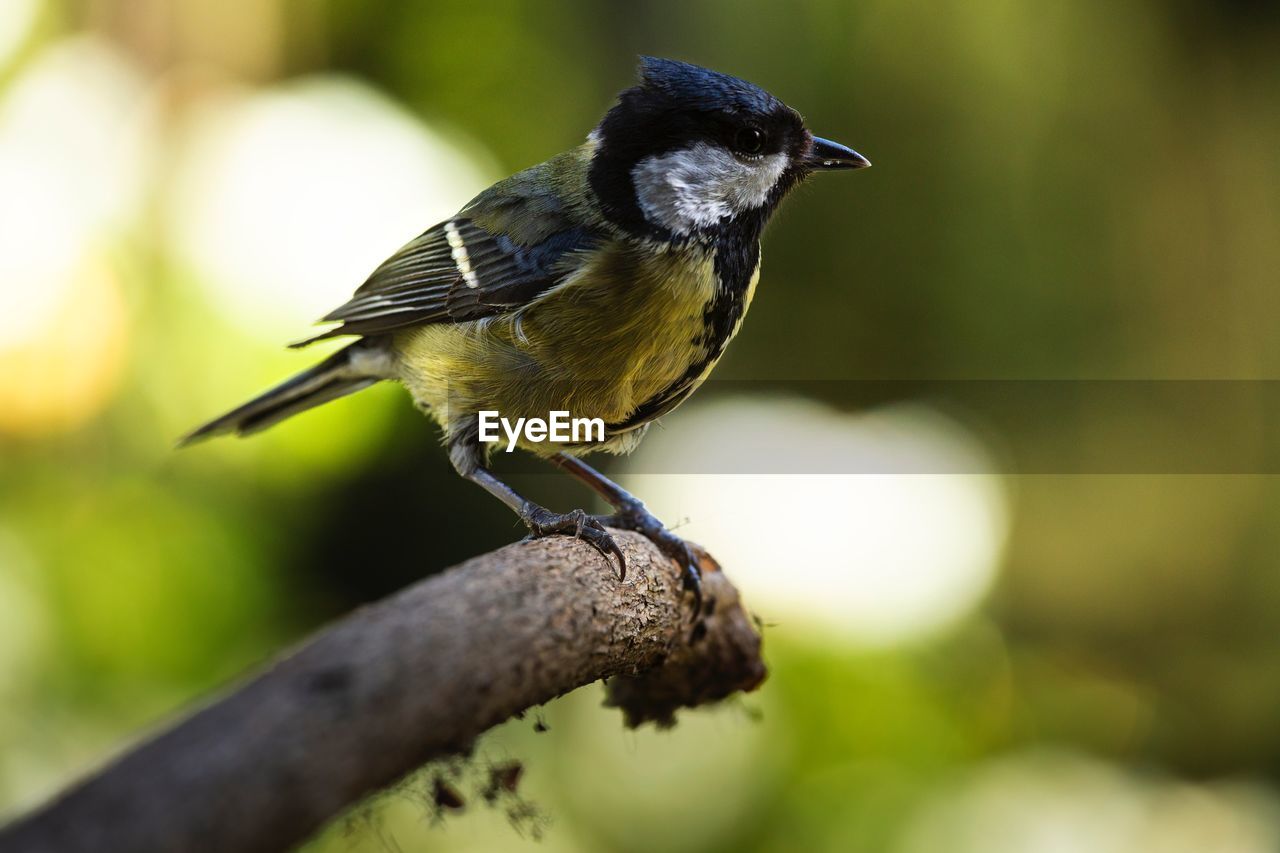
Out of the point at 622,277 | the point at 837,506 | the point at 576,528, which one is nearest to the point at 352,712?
the point at 576,528

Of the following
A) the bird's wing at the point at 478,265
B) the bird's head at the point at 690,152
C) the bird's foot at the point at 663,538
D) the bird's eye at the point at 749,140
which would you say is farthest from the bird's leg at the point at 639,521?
the bird's eye at the point at 749,140

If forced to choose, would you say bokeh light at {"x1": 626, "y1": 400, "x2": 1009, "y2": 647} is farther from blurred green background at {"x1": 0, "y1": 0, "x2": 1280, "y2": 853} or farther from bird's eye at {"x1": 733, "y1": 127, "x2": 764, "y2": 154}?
bird's eye at {"x1": 733, "y1": 127, "x2": 764, "y2": 154}

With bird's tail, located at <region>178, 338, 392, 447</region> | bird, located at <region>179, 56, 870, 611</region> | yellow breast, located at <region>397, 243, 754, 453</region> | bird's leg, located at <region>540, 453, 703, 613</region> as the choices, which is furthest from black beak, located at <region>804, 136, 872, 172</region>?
bird's tail, located at <region>178, 338, 392, 447</region>

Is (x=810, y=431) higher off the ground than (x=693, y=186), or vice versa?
(x=693, y=186)

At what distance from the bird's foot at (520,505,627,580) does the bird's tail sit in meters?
0.53

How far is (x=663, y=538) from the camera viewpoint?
1.49 m

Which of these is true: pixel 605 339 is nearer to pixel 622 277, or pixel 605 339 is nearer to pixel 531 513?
pixel 622 277

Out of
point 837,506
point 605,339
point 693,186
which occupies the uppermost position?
point 693,186

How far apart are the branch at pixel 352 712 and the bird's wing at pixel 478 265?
2.17ft

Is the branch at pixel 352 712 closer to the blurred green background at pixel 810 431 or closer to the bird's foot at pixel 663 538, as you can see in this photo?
the bird's foot at pixel 663 538

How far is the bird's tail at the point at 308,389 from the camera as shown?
1857mm

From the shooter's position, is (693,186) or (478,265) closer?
(693,186)

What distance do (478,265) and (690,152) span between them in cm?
38

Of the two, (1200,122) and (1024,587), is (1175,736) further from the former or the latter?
(1200,122)
